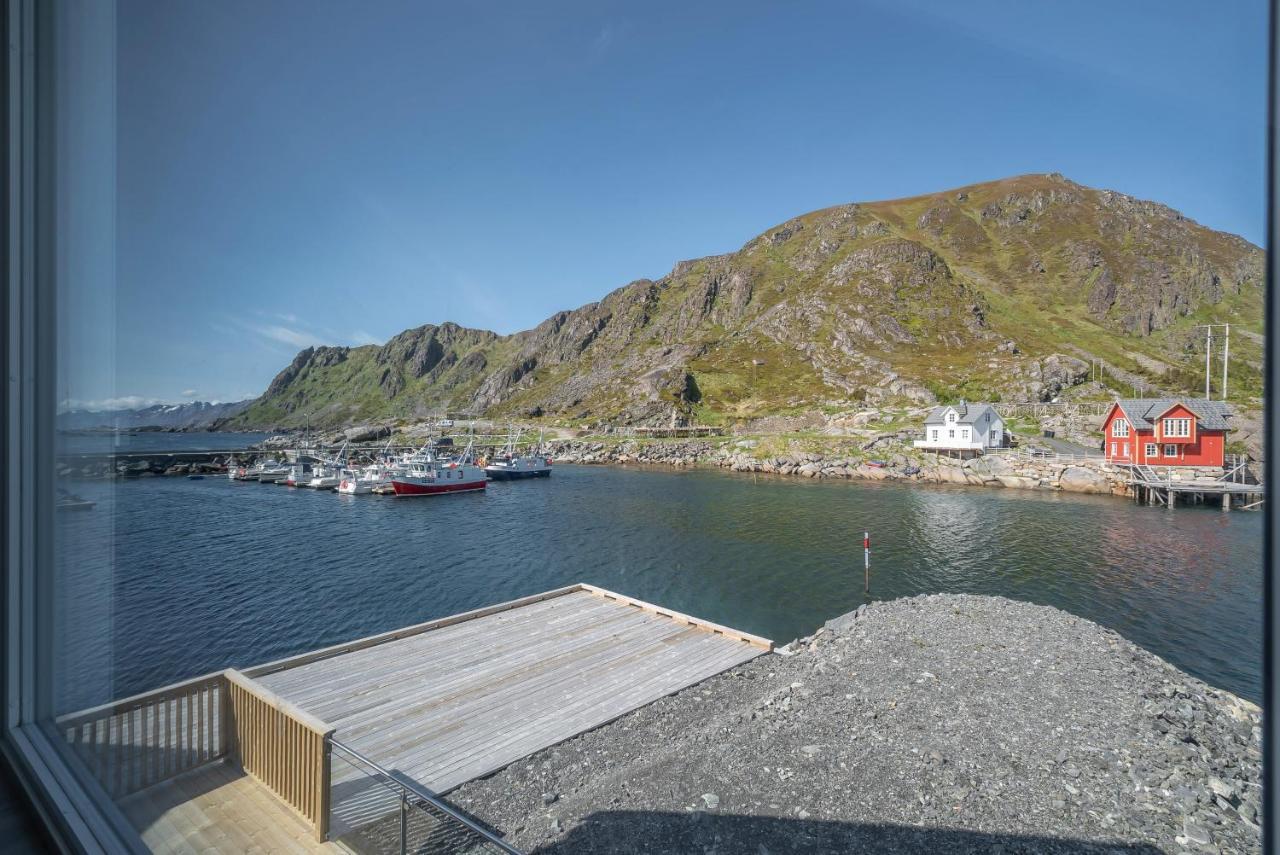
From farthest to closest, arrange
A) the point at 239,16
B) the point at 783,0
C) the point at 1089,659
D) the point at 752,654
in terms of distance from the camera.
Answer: the point at 752,654
the point at 1089,659
the point at 783,0
the point at 239,16

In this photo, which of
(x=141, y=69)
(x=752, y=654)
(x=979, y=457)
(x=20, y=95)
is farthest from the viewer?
(x=979, y=457)

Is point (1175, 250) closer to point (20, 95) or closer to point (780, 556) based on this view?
point (20, 95)

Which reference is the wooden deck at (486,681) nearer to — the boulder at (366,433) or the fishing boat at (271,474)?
the fishing boat at (271,474)

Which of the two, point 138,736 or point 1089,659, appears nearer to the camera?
point 138,736

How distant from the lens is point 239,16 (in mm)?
2949

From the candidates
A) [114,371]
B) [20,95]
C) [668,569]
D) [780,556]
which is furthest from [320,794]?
[780,556]

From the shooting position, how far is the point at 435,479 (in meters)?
37.1

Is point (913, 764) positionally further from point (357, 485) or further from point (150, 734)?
point (357, 485)

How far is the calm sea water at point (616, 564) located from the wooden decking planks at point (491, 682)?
2.25 meters

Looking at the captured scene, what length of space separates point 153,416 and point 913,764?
6212 mm

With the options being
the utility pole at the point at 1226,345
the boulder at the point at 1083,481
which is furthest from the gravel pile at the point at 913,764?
the boulder at the point at 1083,481

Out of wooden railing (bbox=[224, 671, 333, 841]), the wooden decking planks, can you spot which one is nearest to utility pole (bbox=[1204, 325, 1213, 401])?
wooden railing (bbox=[224, 671, 333, 841])

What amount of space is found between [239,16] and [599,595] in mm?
9998

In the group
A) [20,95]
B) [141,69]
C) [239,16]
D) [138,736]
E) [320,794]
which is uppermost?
[239,16]
